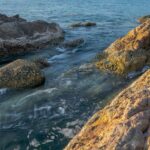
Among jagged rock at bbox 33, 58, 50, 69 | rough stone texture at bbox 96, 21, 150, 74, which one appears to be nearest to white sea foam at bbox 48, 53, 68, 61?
jagged rock at bbox 33, 58, 50, 69

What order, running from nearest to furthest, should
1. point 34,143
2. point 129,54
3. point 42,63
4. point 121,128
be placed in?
point 121,128, point 34,143, point 129,54, point 42,63

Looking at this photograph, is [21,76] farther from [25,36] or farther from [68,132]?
[25,36]

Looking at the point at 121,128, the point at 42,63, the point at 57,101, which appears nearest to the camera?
A: the point at 121,128

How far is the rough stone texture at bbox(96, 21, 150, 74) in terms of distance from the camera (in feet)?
58.7

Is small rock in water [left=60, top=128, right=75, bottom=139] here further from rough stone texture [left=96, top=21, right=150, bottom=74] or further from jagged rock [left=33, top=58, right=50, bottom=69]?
jagged rock [left=33, top=58, right=50, bottom=69]

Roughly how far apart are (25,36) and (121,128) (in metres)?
20.1

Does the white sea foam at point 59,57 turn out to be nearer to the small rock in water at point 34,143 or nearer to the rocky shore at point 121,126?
the small rock in water at point 34,143

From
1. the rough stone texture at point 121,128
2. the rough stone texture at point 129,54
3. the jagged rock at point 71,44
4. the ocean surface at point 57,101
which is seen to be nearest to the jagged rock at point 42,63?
the ocean surface at point 57,101

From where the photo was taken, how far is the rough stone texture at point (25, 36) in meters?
24.1

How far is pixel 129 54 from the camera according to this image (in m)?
18.2

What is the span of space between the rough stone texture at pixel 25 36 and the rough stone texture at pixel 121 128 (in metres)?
16.9

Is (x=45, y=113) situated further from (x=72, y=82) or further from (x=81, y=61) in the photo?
(x=81, y=61)

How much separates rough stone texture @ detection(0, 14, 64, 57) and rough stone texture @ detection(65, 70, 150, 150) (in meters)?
16.9

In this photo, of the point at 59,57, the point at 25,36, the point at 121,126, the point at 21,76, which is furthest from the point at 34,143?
the point at 25,36
